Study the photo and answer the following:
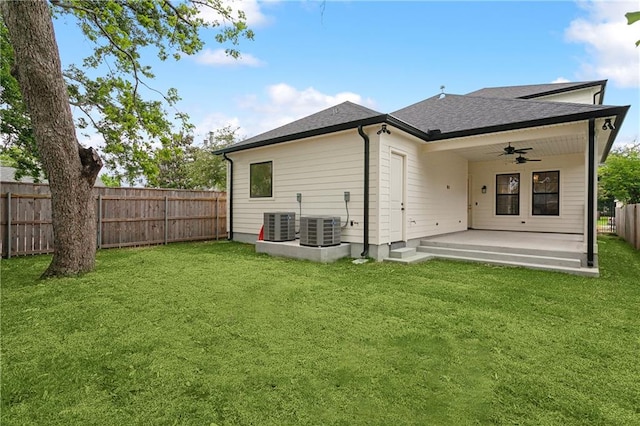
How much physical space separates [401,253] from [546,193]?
6.10 meters

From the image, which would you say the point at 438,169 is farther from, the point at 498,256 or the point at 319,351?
the point at 319,351

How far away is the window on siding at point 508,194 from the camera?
10.1 m

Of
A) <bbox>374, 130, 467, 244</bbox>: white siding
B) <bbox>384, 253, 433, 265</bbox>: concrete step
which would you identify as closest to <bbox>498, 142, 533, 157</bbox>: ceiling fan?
<bbox>374, 130, 467, 244</bbox>: white siding

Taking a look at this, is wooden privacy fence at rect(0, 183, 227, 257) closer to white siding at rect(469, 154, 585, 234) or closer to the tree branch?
the tree branch

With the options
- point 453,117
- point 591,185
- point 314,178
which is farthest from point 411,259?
point 453,117

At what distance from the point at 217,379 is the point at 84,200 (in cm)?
435

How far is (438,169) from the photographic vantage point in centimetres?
862

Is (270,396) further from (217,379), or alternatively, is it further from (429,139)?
(429,139)

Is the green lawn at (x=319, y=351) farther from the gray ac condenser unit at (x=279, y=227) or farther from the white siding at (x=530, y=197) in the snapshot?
the white siding at (x=530, y=197)

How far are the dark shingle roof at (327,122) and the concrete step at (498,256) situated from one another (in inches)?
122

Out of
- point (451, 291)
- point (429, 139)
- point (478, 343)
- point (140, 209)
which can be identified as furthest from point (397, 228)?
point (140, 209)

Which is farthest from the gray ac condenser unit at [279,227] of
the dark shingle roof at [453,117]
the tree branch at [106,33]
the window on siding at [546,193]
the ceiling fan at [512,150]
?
the window on siding at [546,193]

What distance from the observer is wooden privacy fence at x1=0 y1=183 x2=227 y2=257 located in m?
7.06

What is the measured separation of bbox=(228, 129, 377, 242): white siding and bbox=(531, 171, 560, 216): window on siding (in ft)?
21.0
